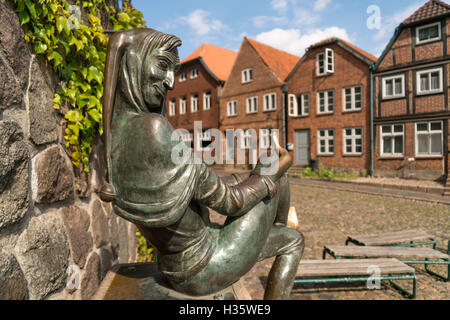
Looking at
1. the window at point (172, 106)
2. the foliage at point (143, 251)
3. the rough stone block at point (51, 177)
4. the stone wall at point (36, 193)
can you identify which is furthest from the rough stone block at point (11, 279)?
the window at point (172, 106)

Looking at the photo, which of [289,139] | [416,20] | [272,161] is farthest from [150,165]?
[289,139]

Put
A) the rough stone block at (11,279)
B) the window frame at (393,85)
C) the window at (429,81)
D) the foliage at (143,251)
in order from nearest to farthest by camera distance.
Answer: the rough stone block at (11,279) < the foliage at (143,251) < the window at (429,81) < the window frame at (393,85)

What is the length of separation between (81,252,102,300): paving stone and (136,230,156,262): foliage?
1.29 m

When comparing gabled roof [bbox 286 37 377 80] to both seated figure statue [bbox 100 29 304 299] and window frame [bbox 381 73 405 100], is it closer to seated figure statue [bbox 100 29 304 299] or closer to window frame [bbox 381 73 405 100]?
window frame [bbox 381 73 405 100]

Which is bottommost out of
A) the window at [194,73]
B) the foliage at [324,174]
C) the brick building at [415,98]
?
the foliage at [324,174]

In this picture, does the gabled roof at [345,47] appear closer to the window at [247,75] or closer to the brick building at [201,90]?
the window at [247,75]

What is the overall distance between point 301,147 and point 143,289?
1810 cm

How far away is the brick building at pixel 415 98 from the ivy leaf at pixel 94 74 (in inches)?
606

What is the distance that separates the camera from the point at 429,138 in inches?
564

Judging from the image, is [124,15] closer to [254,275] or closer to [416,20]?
[254,275]

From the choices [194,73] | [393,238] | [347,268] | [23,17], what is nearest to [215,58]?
[194,73]

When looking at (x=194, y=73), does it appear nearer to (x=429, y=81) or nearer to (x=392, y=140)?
(x=392, y=140)

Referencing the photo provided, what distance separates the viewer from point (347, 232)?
653 cm

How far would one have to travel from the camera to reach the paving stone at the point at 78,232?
7.01ft
